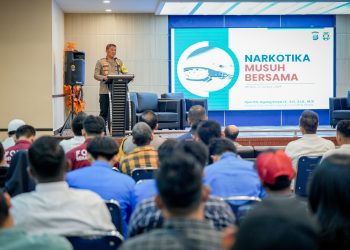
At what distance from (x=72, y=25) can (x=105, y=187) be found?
9.84 meters

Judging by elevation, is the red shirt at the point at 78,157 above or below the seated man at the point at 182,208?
below

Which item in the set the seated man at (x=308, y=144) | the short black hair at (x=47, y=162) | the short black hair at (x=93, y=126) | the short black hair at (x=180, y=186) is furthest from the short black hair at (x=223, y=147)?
the short black hair at (x=180, y=186)

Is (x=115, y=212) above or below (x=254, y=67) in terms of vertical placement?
below

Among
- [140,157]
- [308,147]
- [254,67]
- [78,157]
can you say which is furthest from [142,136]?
[254,67]

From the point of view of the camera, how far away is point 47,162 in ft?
7.98

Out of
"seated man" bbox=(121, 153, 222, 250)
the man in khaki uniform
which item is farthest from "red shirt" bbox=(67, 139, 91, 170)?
the man in khaki uniform

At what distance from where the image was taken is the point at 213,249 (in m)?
1.39

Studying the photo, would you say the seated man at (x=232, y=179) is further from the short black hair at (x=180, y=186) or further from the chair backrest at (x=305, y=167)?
the chair backrest at (x=305, y=167)

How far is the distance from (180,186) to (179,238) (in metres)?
0.24

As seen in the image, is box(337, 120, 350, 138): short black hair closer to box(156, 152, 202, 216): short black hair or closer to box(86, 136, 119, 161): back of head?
box(86, 136, 119, 161): back of head

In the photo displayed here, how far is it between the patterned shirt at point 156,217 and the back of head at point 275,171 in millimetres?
315

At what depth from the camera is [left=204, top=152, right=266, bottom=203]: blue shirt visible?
290 centimetres

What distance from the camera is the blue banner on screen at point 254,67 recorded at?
1277 cm

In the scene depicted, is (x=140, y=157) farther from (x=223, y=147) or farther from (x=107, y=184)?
(x=107, y=184)
